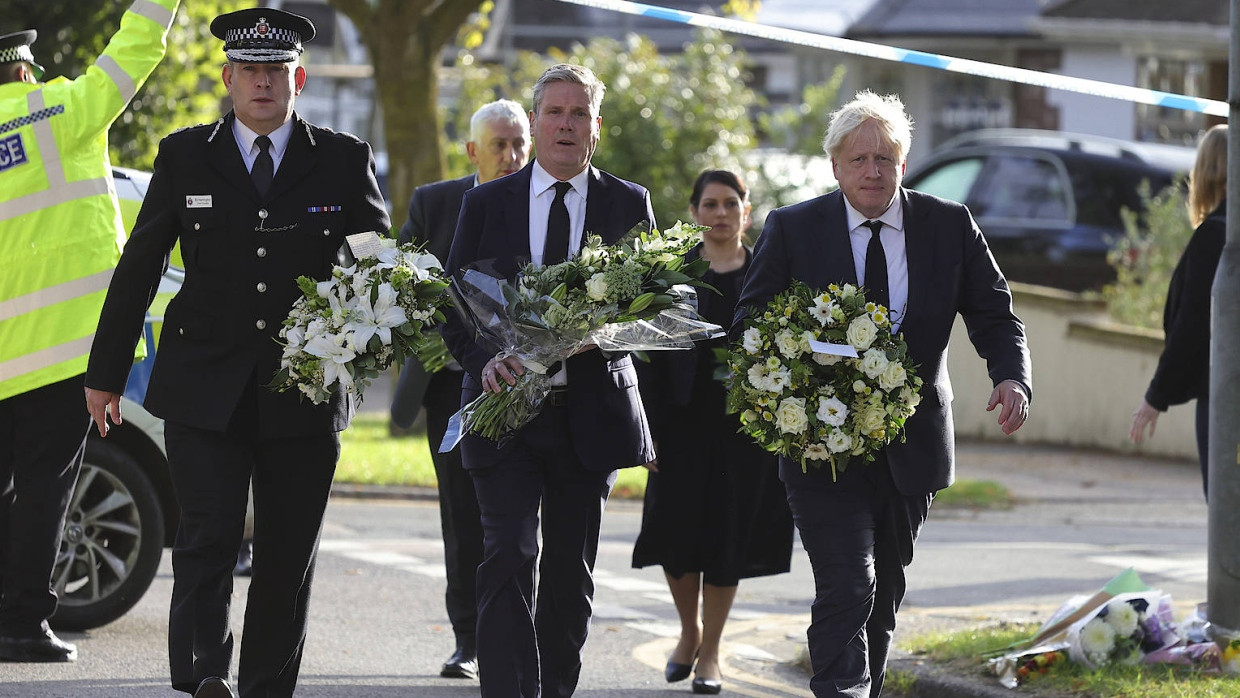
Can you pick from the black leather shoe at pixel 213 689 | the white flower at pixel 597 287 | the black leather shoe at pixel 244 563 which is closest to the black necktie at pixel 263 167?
the white flower at pixel 597 287

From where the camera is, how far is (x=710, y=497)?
7.29m

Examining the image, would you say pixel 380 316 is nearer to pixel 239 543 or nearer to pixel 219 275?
pixel 219 275

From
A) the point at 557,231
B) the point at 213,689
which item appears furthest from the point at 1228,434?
the point at 213,689

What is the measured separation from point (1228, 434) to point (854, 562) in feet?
6.62

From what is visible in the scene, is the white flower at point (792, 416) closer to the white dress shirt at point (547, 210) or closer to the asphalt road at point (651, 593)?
the white dress shirt at point (547, 210)

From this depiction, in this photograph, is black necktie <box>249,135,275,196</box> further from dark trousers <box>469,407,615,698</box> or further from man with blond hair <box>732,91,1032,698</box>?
man with blond hair <box>732,91,1032,698</box>

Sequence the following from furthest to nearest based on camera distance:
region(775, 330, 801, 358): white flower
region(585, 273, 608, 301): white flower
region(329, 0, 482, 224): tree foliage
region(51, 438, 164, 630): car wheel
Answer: region(329, 0, 482, 224): tree foliage
region(51, 438, 164, 630): car wheel
region(775, 330, 801, 358): white flower
region(585, 273, 608, 301): white flower

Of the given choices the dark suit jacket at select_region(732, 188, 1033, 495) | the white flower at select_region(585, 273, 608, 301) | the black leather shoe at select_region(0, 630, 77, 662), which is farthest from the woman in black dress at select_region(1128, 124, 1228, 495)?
the black leather shoe at select_region(0, 630, 77, 662)

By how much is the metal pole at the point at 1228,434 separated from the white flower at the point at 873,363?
2.02 m

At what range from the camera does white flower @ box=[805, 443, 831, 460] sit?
549 cm

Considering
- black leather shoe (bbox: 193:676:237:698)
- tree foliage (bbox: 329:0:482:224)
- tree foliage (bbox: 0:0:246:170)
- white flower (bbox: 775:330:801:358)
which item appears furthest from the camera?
tree foliage (bbox: 329:0:482:224)

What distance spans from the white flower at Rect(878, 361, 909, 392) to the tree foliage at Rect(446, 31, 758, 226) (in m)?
13.4

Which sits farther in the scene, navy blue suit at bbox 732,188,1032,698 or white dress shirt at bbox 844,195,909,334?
white dress shirt at bbox 844,195,909,334

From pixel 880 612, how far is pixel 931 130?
2340 cm
